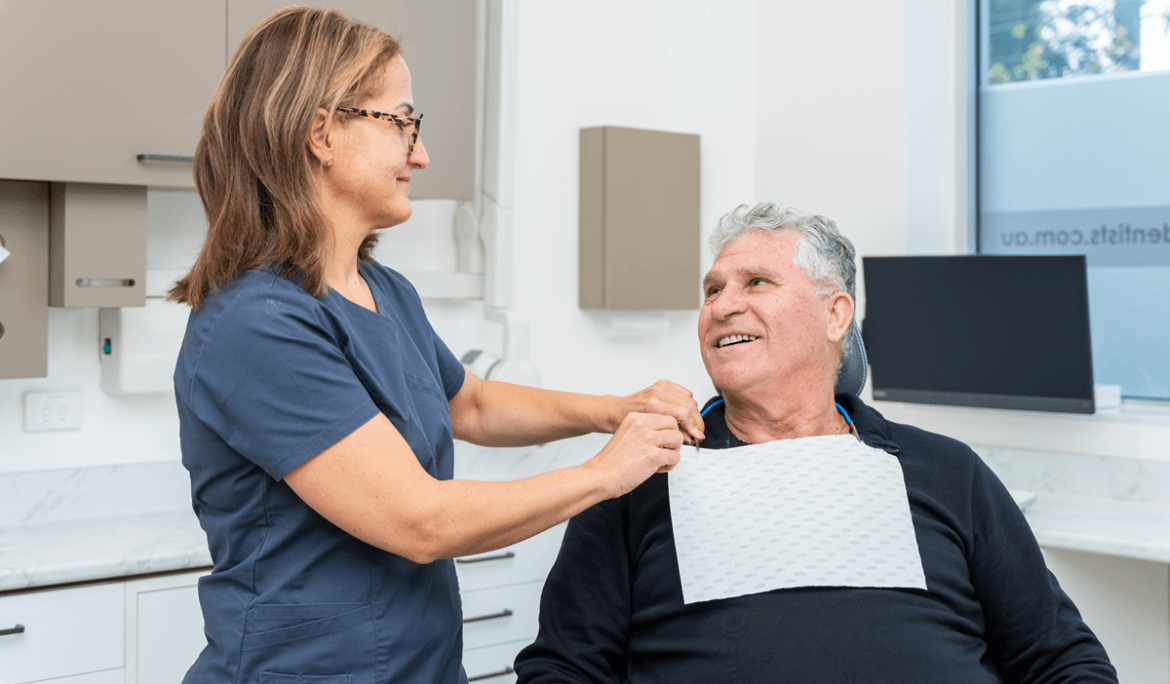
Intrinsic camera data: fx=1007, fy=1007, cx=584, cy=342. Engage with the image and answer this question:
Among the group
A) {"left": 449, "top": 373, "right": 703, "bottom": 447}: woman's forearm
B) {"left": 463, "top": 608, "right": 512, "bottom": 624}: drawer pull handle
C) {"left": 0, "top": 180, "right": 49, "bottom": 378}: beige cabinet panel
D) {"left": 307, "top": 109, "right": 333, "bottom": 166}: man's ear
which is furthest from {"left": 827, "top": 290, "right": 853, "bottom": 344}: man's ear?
{"left": 0, "top": 180, "right": 49, "bottom": 378}: beige cabinet panel

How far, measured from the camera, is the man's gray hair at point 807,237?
166cm

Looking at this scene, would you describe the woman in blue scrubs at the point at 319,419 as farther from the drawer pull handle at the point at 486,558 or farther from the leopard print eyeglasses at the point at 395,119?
the drawer pull handle at the point at 486,558

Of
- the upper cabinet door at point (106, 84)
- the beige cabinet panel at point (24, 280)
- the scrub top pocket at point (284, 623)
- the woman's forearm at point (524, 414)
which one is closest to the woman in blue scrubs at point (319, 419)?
the scrub top pocket at point (284, 623)

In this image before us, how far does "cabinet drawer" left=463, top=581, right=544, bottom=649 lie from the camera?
2721 mm

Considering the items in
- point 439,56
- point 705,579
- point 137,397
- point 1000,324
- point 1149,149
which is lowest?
point 705,579

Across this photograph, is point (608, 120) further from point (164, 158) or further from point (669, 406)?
point (669, 406)

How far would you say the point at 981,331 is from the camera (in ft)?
9.25

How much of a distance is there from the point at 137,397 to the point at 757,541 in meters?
1.82

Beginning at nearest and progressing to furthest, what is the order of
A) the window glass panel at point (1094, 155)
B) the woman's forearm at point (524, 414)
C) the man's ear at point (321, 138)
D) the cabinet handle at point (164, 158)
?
1. the man's ear at point (321, 138)
2. the woman's forearm at point (524, 414)
3. the cabinet handle at point (164, 158)
4. the window glass panel at point (1094, 155)

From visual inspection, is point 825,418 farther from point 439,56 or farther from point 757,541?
point 439,56

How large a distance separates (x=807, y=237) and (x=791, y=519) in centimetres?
47

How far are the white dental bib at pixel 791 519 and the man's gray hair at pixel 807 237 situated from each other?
0.27m

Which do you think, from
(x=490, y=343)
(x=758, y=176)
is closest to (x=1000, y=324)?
(x=758, y=176)

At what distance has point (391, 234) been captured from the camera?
3008 mm
